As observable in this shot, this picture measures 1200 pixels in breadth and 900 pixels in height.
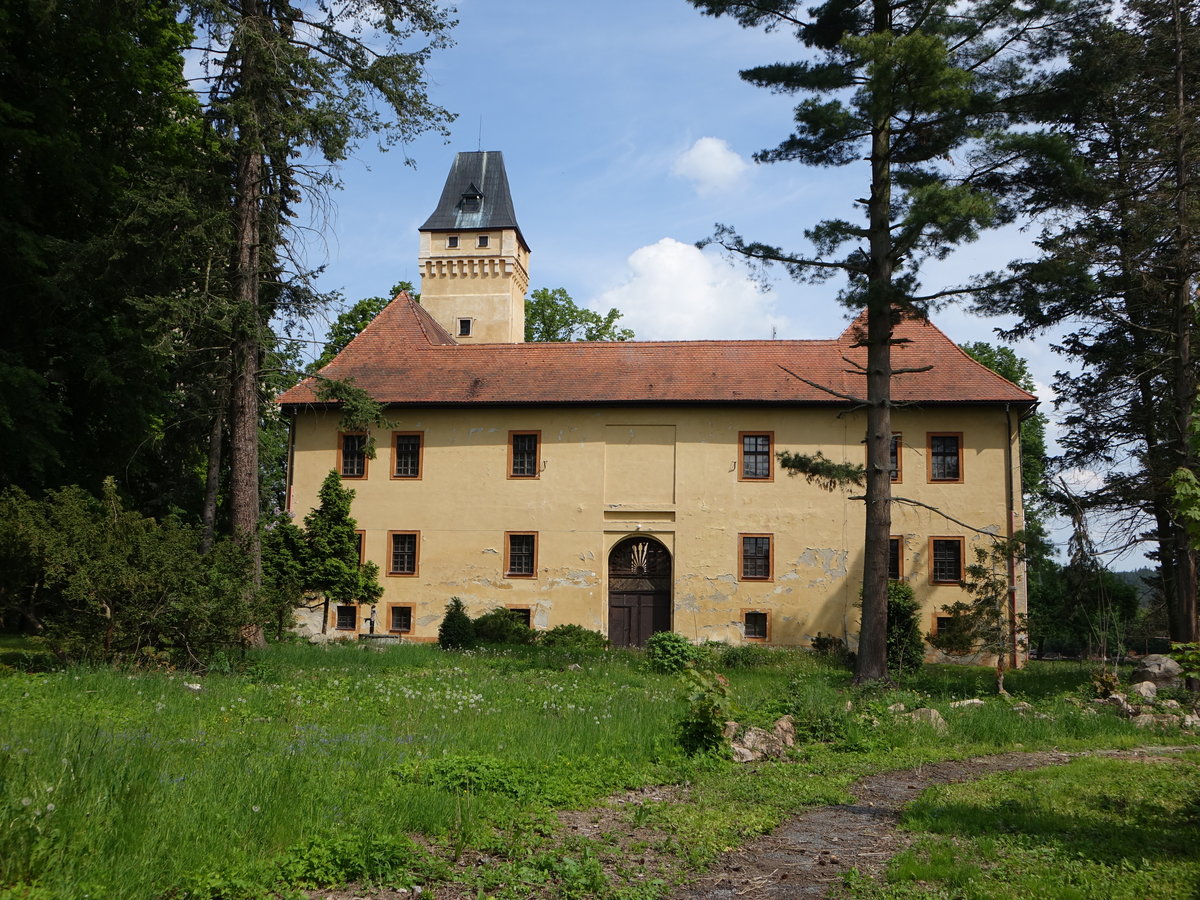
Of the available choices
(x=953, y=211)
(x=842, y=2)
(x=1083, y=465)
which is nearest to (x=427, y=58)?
(x=842, y=2)

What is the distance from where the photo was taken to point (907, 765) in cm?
991

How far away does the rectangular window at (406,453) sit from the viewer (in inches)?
1138

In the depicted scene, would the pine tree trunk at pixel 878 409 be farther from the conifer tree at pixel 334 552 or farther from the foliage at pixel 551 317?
the foliage at pixel 551 317

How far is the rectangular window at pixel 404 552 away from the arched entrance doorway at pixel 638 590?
564 centimetres

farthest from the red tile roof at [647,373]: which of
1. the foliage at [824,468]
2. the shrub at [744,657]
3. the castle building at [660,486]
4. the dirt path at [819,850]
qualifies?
the dirt path at [819,850]

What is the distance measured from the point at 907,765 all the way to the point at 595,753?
133 inches

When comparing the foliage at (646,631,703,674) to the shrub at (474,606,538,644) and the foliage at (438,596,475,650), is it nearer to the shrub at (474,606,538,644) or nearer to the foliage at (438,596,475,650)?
the foliage at (438,596,475,650)

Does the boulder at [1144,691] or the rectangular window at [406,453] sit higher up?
the rectangular window at [406,453]

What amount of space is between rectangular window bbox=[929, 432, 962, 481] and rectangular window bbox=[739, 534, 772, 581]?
4.96 meters

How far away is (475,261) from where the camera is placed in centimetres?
4700

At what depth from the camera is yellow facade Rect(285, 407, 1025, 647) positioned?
88.7 feet

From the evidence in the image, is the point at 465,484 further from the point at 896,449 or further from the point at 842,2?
the point at 842,2

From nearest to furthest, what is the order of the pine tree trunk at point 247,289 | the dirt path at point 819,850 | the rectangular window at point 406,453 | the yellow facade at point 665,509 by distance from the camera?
the dirt path at point 819,850
the pine tree trunk at point 247,289
the yellow facade at point 665,509
the rectangular window at point 406,453

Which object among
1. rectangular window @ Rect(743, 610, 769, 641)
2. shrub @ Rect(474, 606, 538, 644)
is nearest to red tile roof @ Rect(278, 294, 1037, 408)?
rectangular window @ Rect(743, 610, 769, 641)
